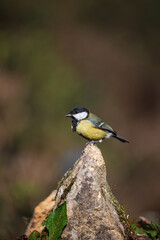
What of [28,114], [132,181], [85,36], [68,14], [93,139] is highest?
[68,14]

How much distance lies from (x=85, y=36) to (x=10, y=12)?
2005 millimetres

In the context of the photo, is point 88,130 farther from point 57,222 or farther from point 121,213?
point 57,222

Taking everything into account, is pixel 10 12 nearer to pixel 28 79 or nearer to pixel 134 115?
pixel 28 79

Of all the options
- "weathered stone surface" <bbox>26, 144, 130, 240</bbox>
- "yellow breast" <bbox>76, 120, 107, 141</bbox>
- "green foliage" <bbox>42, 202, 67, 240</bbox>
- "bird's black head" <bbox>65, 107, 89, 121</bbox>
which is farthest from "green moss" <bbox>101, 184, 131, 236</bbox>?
"bird's black head" <bbox>65, 107, 89, 121</bbox>

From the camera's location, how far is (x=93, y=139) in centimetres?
251

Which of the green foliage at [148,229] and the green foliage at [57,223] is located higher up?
the green foliage at [57,223]

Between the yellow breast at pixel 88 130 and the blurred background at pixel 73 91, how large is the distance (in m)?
1.67

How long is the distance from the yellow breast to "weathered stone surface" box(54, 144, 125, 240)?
1.94 feet

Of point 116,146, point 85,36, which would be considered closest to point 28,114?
point 116,146

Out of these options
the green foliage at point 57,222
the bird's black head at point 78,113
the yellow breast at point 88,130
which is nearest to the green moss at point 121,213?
the green foliage at point 57,222

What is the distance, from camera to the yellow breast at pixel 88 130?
2.44 metres

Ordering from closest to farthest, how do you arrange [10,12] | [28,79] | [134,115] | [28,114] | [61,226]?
[61,226], [28,114], [28,79], [10,12], [134,115]

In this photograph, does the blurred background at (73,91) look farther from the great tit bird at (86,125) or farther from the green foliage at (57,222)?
the green foliage at (57,222)

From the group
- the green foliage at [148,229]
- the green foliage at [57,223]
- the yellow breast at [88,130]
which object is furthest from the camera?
the yellow breast at [88,130]
